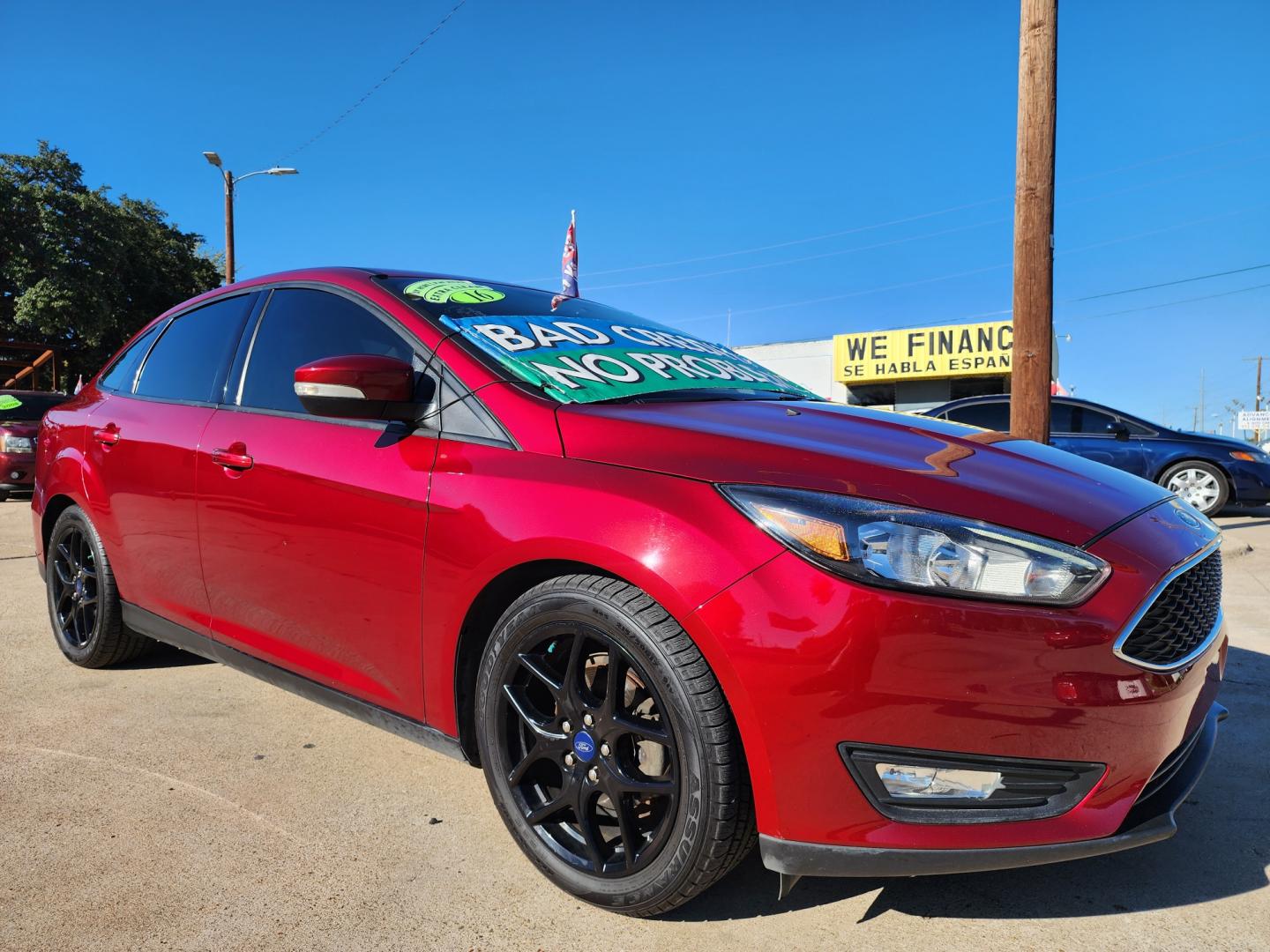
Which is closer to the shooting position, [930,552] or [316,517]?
[930,552]

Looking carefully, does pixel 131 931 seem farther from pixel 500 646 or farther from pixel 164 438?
pixel 164 438

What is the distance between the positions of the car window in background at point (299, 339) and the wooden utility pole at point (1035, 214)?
4.81m

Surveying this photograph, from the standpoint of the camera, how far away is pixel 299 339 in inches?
111

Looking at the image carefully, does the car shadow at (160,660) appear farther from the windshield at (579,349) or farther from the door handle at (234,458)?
the windshield at (579,349)

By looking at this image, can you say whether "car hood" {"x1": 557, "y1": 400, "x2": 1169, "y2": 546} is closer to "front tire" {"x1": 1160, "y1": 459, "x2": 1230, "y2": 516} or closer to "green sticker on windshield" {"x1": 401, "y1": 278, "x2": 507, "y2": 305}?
"green sticker on windshield" {"x1": 401, "y1": 278, "x2": 507, "y2": 305}

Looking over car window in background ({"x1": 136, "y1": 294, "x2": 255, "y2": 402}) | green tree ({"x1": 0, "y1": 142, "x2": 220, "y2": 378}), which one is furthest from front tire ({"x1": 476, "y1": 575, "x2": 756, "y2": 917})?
green tree ({"x1": 0, "y1": 142, "x2": 220, "y2": 378})

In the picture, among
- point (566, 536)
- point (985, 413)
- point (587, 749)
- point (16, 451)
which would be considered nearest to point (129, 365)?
point (566, 536)

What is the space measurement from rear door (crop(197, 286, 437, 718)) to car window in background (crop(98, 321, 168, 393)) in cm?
95

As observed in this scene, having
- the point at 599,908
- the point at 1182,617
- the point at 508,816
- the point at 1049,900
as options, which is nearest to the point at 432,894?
the point at 508,816

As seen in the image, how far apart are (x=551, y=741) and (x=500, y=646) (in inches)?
9.5

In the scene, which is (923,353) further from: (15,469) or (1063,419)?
(15,469)

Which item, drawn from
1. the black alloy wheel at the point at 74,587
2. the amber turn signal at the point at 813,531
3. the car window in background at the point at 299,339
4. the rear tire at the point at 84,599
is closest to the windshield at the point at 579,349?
the car window in background at the point at 299,339

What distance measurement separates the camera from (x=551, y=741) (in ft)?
6.51

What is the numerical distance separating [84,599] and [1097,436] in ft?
31.4
